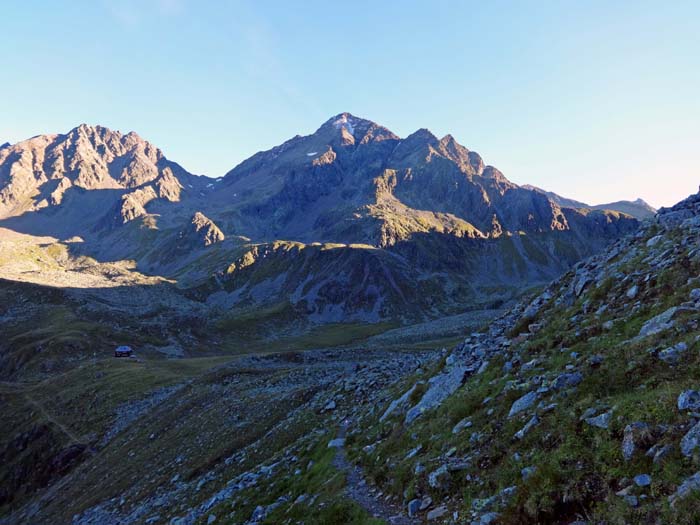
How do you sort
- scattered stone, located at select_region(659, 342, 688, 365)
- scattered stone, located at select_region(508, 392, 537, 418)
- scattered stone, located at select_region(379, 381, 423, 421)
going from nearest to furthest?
scattered stone, located at select_region(659, 342, 688, 365), scattered stone, located at select_region(508, 392, 537, 418), scattered stone, located at select_region(379, 381, 423, 421)

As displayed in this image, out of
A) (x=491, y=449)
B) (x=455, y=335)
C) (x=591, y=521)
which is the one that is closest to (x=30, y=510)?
(x=491, y=449)

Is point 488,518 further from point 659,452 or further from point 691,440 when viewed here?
point 691,440

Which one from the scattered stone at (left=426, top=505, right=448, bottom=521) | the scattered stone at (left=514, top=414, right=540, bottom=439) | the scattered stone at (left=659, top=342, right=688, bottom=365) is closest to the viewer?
the scattered stone at (left=659, top=342, right=688, bottom=365)

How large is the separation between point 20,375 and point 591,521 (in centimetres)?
12940

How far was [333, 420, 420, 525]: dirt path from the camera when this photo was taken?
43.6 feet

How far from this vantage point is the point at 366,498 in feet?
50.9

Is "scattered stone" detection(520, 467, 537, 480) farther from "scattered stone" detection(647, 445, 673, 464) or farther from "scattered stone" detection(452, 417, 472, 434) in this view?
"scattered stone" detection(452, 417, 472, 434)

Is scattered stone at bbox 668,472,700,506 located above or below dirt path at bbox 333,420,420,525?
above

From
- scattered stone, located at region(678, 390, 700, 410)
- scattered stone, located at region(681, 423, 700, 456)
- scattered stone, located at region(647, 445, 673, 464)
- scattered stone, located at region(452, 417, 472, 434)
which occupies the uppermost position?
scattered stone, located at region(678, 390, 700, 410)

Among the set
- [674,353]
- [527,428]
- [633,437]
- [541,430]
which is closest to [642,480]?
[633,437]

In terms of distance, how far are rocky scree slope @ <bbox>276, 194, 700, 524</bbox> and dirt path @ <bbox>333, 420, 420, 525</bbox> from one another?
0.39 m

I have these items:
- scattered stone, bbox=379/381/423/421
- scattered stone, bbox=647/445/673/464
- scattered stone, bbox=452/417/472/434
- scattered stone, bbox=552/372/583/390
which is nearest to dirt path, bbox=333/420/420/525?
scattered stone, bbox=379/381/423/421

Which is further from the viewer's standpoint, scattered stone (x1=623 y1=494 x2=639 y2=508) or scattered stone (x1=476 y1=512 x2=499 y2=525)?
scattered stone (x1=476 y1=512 x2=499 y2=525)

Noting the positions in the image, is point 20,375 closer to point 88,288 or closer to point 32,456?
point 32,456
